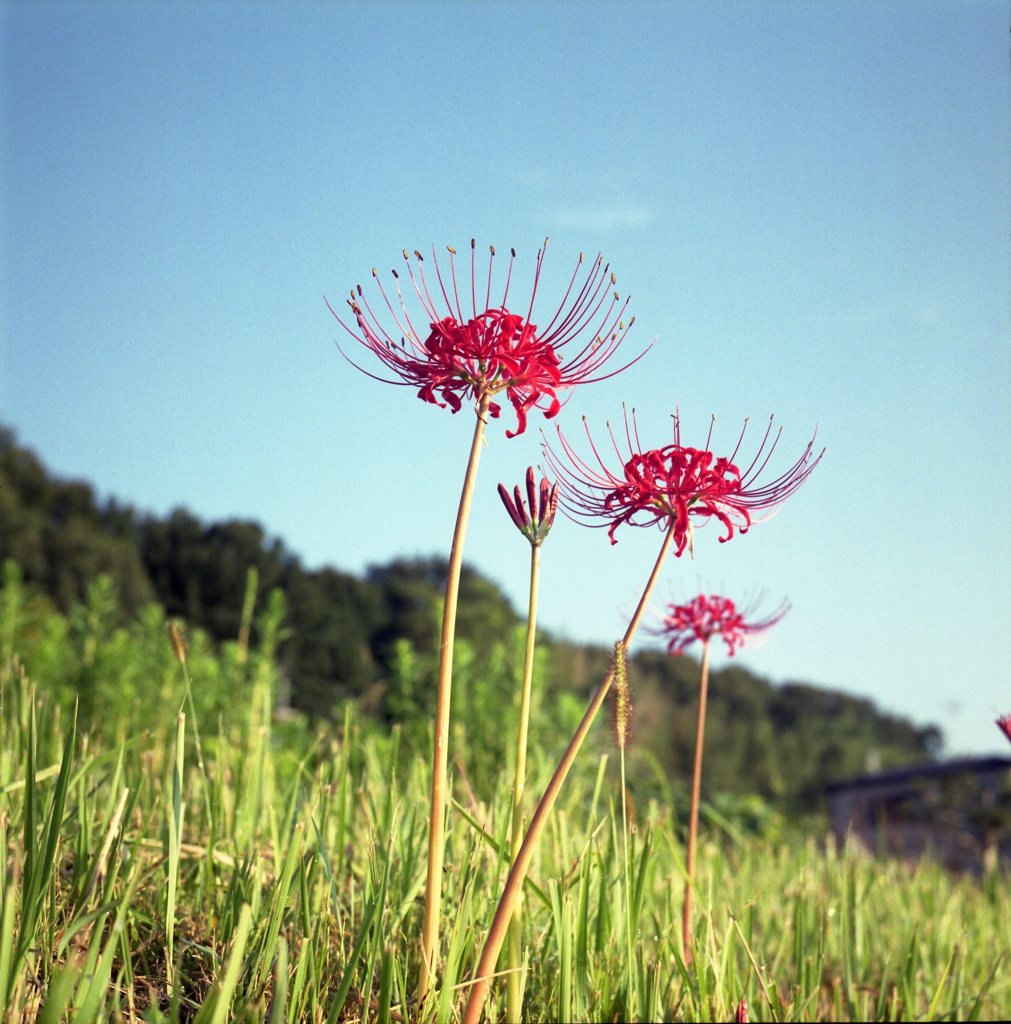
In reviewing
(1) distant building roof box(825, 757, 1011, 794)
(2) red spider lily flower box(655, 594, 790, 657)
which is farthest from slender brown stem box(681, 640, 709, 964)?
(1) distant building roof box(825, 757, 1011, 794)

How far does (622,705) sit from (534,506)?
1.10 feet

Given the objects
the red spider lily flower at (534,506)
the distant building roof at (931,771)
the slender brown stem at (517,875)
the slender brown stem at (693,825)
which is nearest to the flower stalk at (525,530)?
the red spider lily flower at (534,506)

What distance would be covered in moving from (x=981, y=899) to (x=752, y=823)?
6.18 meters

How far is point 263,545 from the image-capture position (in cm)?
1316

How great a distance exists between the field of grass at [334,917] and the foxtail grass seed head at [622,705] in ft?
0.62

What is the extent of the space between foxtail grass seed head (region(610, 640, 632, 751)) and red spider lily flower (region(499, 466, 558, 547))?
0.69 ft

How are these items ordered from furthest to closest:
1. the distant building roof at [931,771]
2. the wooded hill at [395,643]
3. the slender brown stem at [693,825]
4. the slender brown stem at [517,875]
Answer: the distant building roof at [931,771] < the wooded hill at [395,643] < the slender brown stem at [693,825] < the slender brown stem at [517,875]

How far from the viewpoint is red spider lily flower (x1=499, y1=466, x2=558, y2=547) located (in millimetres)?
1492

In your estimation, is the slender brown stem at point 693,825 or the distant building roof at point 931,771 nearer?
the slender brown stem at point 693,825

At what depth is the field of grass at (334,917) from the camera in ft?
5.10

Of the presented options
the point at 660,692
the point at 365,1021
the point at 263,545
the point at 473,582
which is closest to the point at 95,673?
the point at 365,1021

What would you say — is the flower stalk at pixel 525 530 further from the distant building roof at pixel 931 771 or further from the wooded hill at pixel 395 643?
the distant building roof at pixel 931 771

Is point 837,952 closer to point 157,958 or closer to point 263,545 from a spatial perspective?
point 157,958

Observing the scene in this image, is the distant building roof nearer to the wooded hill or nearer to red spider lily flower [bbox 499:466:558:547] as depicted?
the wooded hill
